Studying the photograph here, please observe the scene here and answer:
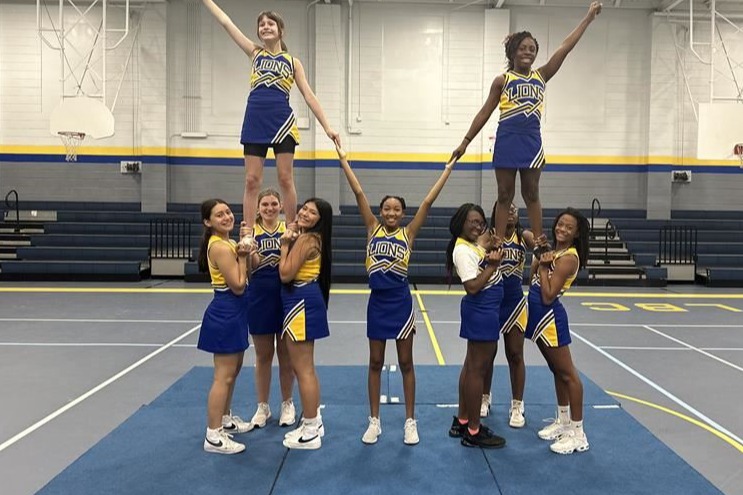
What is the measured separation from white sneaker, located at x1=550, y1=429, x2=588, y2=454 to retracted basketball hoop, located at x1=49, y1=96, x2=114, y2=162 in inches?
420

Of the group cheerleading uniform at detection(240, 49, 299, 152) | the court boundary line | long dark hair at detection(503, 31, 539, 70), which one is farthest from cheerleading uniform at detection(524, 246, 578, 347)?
the court boundary line

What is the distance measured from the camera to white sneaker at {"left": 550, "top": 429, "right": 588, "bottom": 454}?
3371 mm

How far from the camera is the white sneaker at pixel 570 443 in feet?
11.1

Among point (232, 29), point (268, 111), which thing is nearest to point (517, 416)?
point (268, 111)

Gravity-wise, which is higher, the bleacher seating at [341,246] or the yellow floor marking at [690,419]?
the bleacher seating at [341,246]

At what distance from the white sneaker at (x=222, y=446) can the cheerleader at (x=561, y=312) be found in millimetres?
1869

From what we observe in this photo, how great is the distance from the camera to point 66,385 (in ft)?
15.6

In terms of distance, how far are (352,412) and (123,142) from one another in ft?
37.4

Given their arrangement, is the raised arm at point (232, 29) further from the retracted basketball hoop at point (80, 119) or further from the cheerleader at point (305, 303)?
the retracted basketball hoop at point (80, 119)

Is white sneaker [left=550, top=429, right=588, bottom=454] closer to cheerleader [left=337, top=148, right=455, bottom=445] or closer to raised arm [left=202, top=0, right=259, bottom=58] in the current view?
cheerleader [left=337, top=148, right=455, bottom=445]

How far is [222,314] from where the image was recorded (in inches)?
128

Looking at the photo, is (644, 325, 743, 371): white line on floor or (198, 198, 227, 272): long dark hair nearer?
(198, 198, 227, 272): long dark hair

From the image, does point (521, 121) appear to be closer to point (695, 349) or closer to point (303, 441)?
point (303, 441)

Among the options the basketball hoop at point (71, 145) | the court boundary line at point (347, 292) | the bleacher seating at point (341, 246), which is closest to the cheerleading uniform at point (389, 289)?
the court boundary line at point (347, 292)
